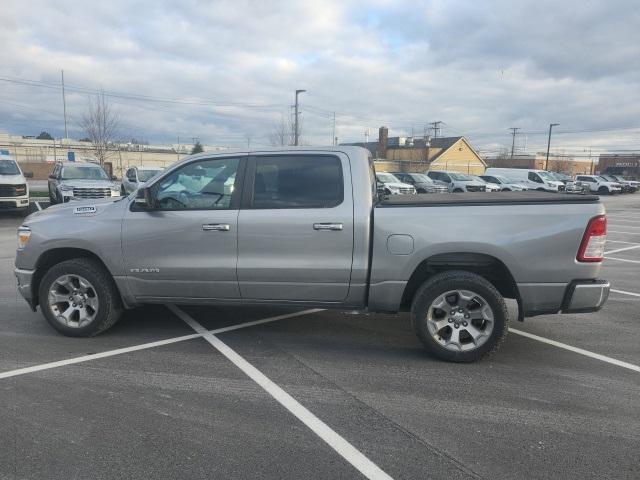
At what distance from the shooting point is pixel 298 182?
461 cm

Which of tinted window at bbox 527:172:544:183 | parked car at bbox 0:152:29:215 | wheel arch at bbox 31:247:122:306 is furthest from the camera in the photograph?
tinted window at bbox 527:172:544:183

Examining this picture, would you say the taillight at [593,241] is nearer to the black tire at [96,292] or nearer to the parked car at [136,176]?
the black tire at [96,292]

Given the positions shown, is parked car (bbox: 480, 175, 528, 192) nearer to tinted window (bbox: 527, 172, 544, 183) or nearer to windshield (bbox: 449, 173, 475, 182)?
tinted window (bbox: 527, 172, 544, 183)

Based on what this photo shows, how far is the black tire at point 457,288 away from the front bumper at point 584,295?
52 centimetres

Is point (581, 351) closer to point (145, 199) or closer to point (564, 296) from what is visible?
point (564, 296)

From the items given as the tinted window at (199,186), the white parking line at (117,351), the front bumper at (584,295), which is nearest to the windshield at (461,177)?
the white parking line at (117,351)

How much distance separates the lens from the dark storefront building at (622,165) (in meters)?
67.4

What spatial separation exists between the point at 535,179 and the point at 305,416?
36082 millimetres

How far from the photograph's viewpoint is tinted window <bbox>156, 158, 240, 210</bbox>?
470 centimetres

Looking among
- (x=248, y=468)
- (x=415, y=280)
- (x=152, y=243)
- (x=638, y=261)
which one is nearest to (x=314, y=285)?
(x=415, y=280)

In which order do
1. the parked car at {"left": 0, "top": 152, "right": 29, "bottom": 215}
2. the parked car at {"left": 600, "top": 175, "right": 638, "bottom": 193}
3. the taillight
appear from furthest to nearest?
the parked car at {"left": 600, "top": 175, "right": 638, "bottom": 193} → the parked car at {"left": 0, "top": 152, "right": 29, "bottom": 215} → the taillight

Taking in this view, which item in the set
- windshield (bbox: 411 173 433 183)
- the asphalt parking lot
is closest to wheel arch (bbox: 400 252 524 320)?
the asphalt parking lot

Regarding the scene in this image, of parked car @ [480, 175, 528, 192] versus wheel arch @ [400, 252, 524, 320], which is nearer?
wheel arch @ [400, 252, 524, 320]

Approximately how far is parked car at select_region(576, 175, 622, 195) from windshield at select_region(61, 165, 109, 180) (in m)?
37.9
